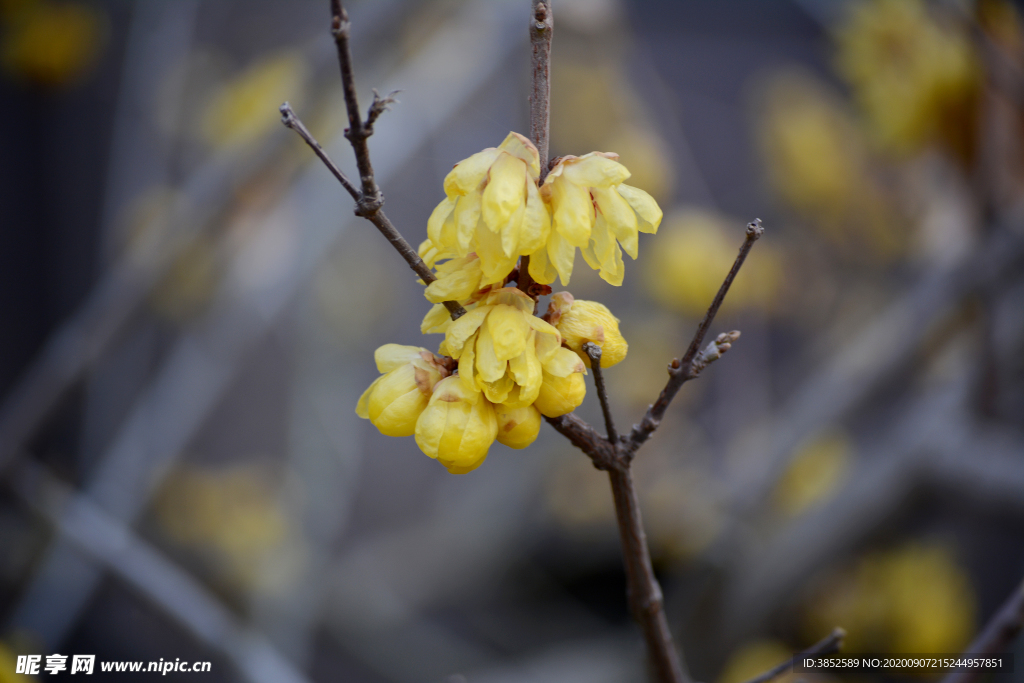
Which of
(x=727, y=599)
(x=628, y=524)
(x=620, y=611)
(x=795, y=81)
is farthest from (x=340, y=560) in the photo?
(x=795, y=81)

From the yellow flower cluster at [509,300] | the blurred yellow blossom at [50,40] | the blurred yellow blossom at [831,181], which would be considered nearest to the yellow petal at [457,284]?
the yellow flower cluster at [509,300]

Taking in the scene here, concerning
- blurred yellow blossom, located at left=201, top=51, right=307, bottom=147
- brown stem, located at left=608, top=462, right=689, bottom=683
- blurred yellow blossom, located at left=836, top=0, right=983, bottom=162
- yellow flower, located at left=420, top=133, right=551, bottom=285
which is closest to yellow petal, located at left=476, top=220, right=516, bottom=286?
yellow flower, located at left=420, top=133, right=551, bottom=285

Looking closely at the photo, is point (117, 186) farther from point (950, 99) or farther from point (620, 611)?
point (950, 99)

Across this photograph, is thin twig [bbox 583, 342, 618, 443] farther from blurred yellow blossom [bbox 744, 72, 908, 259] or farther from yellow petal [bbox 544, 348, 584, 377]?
blurred yellow blossom [bbox 744, 72, 908, 259]

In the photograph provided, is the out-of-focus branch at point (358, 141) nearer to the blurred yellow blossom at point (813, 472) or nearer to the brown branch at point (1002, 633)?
the brown branch at point (1002, 633)

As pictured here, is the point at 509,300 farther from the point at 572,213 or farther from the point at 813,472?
the point at 813,472

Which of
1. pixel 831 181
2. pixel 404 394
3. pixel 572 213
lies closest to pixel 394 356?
pixel 404 394

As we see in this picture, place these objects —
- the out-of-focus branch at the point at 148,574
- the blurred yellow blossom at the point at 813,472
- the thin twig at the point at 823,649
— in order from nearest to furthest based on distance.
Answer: the thin twig at the point at 823,649, the out-of-focus branch at the point at 148,574, the blurred yellow blossom at the point at 813,472
